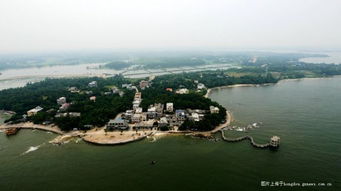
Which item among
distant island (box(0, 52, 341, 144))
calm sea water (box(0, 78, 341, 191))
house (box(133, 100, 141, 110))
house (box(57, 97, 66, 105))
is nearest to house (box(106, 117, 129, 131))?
distant island (box(0, 52, 341, 144))

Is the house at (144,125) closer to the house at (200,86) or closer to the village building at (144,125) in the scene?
the village building at (144,125)

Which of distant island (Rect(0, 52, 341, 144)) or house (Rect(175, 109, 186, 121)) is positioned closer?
distant island (Rect(0, 52, 341, 144))

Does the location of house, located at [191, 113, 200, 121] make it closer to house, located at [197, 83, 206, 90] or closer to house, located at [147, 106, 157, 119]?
house, located at [147, 106, 157, 119]

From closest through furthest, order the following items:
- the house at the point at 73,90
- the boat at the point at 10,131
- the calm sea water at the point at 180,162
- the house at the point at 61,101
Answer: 1. the calm sea water at the point at 180,162
2. the boat at the point at 10,131
3. the house at the point at 61,101
4. the house at the point at 73,90

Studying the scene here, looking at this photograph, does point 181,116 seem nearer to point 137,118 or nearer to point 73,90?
point 137,118

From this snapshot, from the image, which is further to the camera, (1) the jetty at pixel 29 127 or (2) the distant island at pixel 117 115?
(1) the jetty at pixel 29 127

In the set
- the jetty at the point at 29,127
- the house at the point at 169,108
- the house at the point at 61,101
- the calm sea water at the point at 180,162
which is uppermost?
the house at the point at 61,101

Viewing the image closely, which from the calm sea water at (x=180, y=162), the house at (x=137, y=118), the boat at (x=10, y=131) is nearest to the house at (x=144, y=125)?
the house at (x=137, y=118)

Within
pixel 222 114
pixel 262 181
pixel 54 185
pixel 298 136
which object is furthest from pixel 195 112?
pixel 54 185

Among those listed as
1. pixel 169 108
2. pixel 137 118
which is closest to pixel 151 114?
pixel 137 118
